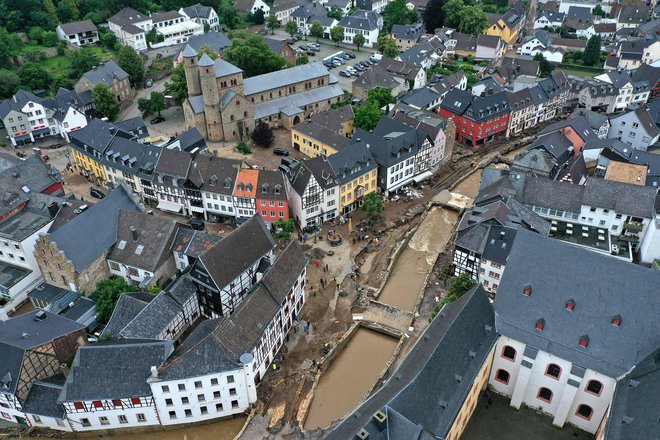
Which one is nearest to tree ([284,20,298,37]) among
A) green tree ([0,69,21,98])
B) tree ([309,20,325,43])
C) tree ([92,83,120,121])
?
tree ([309,20,325,43])

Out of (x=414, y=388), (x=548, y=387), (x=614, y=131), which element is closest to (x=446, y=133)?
(x=614, y=131)

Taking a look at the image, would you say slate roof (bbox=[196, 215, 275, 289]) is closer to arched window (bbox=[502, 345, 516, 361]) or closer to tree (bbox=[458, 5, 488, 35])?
arched window (bbox=[502, 345, 516, 361])

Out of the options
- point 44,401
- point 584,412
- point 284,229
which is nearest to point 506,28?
point 284,229

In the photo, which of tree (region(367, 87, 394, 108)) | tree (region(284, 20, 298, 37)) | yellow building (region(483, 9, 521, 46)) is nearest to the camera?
tree (region(367, 87, 394, 108))

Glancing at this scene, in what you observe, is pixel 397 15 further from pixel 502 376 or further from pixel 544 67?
pixel 502 376

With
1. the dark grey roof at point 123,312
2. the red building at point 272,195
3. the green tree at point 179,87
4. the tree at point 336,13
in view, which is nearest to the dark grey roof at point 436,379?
the dark grey roof at point 123,312

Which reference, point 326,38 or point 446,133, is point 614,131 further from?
point 326,38
